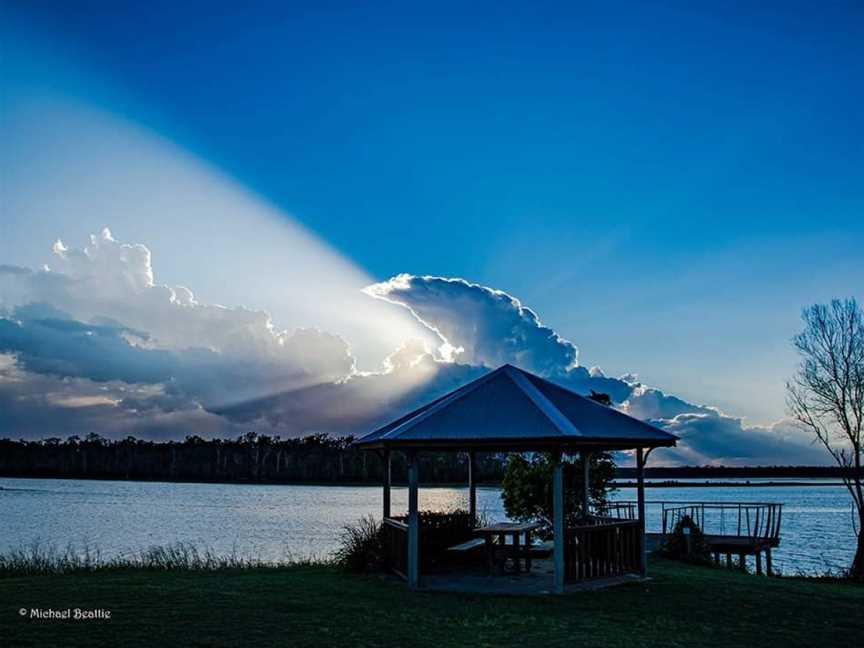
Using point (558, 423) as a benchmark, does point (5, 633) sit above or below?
below

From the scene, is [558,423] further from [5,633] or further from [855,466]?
[855,466]

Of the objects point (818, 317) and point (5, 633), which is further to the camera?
point (818, 317)

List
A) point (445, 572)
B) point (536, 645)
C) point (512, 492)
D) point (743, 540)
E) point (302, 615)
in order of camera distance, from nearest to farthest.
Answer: point (536, 645) → point (302, 615) → point (445, 572) → point (743, 540) → point (512, 492)

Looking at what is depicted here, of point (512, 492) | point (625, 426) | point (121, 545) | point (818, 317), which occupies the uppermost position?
point (818, 317)

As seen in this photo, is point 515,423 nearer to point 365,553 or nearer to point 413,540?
point 413,540

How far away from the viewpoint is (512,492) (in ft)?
79.5

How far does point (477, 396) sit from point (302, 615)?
18.5ft

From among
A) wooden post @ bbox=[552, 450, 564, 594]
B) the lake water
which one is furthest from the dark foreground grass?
the lake water

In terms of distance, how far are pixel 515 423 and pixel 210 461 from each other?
12953cm

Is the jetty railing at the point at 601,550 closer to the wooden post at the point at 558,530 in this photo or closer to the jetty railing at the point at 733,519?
the wooden post at the point at 558,530

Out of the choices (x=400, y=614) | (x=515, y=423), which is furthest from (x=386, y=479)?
(x=400, y=614)

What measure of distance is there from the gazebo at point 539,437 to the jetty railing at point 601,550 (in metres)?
0.02

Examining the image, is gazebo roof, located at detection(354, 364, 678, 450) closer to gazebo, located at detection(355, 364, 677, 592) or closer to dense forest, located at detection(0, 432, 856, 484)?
gazebo, located at detection(355, 364, 677, 592)

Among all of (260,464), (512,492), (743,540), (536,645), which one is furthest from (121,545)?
(260,464)
